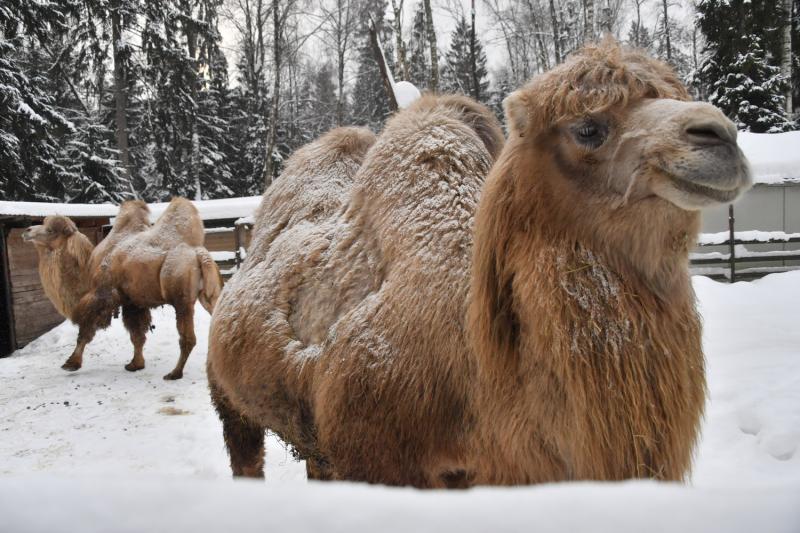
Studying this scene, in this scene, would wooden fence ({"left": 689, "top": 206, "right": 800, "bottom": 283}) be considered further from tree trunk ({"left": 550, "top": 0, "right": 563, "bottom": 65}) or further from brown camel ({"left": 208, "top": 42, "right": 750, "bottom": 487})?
brown camel ({"left": 208, "top": 42, "right": 750, "bottom": 487})

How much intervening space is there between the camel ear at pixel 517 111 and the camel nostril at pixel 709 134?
1.88ft

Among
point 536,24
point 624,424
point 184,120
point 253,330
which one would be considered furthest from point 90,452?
point 536,24

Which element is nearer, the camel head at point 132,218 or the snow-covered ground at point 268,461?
the snow-covered ground at point 268,461

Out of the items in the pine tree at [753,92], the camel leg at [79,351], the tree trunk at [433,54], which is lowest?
the camel leg at [79,351]

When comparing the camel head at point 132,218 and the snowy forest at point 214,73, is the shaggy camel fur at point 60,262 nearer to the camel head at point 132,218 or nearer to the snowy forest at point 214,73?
the camel head at point 132,218

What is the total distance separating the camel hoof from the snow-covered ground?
0.12 m

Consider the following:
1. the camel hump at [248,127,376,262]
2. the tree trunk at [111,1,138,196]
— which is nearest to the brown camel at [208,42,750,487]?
the camel hump at [248,127,376,262]

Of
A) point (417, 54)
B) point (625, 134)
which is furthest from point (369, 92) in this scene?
point (625, 134)

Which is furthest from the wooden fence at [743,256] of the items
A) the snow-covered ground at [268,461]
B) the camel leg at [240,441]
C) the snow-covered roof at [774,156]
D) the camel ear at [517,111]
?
the camel ear at [517,111]

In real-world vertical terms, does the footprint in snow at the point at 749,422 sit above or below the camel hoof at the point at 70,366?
above

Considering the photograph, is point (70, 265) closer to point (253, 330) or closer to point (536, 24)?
point (253, 330)

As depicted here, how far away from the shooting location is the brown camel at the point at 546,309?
5.39ft

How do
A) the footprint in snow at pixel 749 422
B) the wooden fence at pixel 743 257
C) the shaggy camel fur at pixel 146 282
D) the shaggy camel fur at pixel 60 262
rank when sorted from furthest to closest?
the wooden fence at pixel 743 257
the shaggy camel fur at pixel 60 262
the shaggy camel fur at pixel 146 282
the footprint in snow at pixel 749 422

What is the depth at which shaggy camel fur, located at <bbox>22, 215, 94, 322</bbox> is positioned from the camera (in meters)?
7.71
